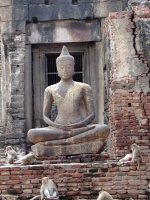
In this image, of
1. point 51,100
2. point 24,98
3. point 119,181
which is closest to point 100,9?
point 24,98

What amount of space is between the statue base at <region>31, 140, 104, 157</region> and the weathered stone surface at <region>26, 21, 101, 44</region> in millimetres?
5902

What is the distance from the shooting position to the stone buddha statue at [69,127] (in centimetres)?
880

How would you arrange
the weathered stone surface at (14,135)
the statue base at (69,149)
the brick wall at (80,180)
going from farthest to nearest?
the weathered stone surface at (14,135) < the statue base at (69,149) < the brick wall at (80,180)

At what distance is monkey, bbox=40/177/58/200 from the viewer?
293 inches

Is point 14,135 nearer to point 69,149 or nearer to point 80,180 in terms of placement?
point 69,149

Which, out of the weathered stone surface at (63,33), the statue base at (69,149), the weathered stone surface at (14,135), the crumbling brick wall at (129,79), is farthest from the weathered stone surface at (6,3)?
the statue base at (69,149)

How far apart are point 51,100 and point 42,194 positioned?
2.36m

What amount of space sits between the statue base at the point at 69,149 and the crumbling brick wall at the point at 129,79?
9.83 ft

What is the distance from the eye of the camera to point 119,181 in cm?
784

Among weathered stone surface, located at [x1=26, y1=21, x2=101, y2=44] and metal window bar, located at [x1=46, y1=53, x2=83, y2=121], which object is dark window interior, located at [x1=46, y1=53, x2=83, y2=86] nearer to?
metal window bar, located at [x1=46, y1=53, x2=83, y2=121]

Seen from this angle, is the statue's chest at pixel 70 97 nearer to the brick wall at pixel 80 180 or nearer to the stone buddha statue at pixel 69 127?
the stone buddha statue at pixel 69 127

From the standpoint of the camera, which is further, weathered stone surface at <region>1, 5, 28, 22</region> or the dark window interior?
the dark window interior

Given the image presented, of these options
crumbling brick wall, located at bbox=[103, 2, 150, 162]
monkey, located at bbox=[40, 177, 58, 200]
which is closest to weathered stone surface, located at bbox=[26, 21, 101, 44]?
crumbling brick wall, located at bbox=[103, 2, 150, 162]

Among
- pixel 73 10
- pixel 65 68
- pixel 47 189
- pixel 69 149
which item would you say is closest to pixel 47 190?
pixel 47 189
